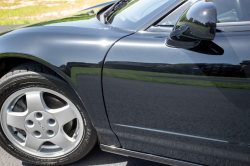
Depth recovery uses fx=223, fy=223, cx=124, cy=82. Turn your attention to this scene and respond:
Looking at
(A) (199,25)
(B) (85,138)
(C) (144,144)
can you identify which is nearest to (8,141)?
(B) (85,138)

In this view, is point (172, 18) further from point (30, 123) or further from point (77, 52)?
point (30, 123)

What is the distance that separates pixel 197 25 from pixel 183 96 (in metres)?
0.40

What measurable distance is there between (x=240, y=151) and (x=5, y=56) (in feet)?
5.45

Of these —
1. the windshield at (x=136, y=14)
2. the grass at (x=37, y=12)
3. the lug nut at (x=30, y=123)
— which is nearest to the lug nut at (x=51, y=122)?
the lug nut at (x=30, y=123)

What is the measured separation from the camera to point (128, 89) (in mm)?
1381

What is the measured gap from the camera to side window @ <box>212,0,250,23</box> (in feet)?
4.76

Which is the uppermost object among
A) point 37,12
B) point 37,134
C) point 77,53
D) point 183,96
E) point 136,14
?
point 136,14

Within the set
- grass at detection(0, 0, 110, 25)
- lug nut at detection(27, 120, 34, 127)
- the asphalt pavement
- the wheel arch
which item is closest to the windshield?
the wheel arch

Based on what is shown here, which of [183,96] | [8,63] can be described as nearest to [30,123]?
[8,63]

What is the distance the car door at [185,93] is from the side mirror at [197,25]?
0.21ft

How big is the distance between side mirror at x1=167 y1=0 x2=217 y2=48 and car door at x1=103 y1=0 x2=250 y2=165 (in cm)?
6

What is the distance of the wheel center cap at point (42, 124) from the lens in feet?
5.33

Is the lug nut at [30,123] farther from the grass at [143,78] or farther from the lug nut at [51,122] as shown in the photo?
the grass at [143,78]

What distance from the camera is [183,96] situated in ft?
4.26
